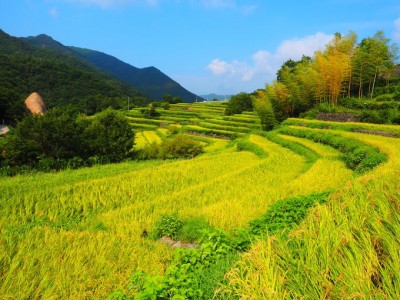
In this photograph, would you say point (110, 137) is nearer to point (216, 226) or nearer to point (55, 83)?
point (216, 226)

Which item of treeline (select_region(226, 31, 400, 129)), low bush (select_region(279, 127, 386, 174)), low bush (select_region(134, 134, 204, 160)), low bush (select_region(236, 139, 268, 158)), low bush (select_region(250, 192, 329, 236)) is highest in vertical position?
treeline (select_region(226, 31, 400, 129))

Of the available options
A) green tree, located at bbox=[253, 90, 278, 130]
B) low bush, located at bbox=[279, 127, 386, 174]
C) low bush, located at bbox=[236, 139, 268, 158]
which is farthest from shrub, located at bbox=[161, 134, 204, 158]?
green tree, located at bbox=[253, 90, 278, 130]

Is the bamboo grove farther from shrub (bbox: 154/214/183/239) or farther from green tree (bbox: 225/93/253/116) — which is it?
shrub (bbox: 154/214/183/239)

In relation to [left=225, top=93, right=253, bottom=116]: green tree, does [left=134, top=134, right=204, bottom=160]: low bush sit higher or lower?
lower

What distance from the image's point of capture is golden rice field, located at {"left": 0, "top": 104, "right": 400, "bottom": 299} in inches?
91.5

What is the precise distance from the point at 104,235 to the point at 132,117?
162 feet

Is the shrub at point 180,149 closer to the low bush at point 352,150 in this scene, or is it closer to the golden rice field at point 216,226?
the low bush at point 352,150

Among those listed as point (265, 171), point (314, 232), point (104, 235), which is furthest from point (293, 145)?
point (314, 232)

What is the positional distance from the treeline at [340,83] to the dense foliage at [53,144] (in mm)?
17644

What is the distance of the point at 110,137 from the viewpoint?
22516mm

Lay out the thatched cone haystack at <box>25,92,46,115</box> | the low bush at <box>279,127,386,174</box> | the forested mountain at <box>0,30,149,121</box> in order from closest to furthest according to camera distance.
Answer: the low bush at <box>279,127,386,174</box> < the thatched cone haystack at <box>25,92,46,115</box> < the forested mountain at <box>0,30,149,121</box>

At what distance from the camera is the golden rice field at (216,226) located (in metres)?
2.32

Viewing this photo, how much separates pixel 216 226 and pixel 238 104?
47.6m

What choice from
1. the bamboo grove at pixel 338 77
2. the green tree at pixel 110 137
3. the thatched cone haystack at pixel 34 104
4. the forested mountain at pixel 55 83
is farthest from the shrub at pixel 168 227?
the forested mountain at pixel 55 83
